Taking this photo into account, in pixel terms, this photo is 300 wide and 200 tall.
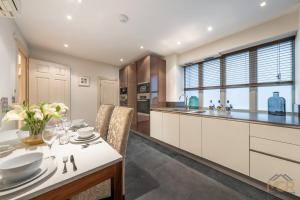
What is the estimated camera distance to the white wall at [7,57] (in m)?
1.69

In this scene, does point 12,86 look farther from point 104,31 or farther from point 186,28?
point 186,28

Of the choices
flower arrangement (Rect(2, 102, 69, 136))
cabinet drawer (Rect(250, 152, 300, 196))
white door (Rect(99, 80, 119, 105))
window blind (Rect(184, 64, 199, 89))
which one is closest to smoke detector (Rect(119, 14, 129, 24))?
flower arrangement (Rect(2, 102, 69, 136))

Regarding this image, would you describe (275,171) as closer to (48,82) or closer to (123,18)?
(123,18)

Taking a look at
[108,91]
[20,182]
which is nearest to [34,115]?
[20,182]

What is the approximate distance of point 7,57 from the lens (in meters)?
1.84

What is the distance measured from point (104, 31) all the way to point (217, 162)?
9.54ft

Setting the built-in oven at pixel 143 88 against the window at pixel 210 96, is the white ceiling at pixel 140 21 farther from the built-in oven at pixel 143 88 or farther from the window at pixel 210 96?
the window at pixel 210 96

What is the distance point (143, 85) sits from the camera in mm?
3516

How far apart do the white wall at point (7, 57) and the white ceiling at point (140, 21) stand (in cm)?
27

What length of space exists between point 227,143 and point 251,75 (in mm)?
1361

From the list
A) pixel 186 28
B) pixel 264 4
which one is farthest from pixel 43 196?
pixel 264 4

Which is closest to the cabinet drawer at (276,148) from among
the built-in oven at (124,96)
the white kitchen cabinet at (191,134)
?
the white kitchen cabinet at (191,134)

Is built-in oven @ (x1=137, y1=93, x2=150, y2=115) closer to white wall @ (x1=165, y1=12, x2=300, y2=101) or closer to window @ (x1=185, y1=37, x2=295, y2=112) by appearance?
white wall @ (x1=165, y1=12, x2=300, y2=101)

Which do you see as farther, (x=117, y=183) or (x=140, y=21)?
(x=140, y=21)
